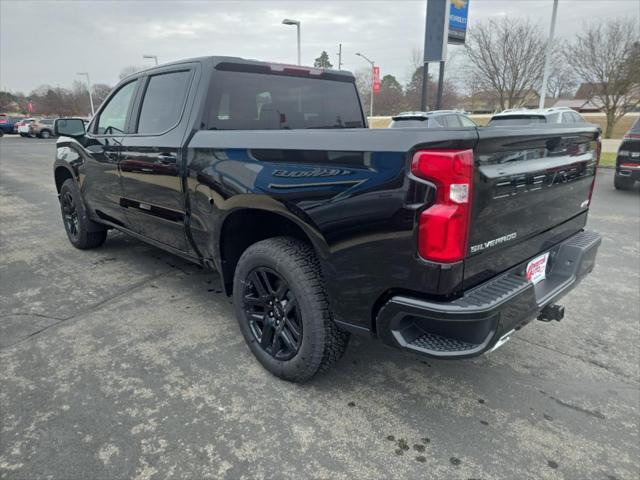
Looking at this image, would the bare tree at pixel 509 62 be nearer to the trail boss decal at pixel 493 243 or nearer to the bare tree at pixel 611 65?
the bare tree at pixel 611 65

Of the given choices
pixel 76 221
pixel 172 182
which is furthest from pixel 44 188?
pixel 172 182

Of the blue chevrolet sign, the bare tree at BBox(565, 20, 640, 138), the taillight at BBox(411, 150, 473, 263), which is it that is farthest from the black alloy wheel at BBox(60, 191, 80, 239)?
the bare tree at BBox(565, 20, 640, 138)

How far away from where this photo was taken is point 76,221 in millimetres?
5223

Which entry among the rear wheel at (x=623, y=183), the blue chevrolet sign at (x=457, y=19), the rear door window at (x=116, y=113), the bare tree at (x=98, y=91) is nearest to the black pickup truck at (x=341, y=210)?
the rear door window at (x=116, y=113)

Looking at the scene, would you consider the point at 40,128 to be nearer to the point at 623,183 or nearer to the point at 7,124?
the point at 7,124

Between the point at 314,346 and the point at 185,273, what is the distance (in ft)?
8.34

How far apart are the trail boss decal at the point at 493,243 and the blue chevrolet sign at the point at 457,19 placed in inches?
758

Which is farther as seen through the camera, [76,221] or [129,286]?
[76,221]

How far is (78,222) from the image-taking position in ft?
16.7

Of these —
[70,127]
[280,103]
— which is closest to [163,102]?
[280,103]

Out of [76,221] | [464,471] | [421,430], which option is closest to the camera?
[464,471]

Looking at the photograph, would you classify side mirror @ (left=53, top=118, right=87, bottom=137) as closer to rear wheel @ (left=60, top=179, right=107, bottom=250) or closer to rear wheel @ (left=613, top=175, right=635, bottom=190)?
rear wheel @ (left=60, top=179, right=107, bottom=250)

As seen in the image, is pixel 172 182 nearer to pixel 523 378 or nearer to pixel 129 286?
pixel 129 286

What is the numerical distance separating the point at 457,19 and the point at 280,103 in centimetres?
1851
